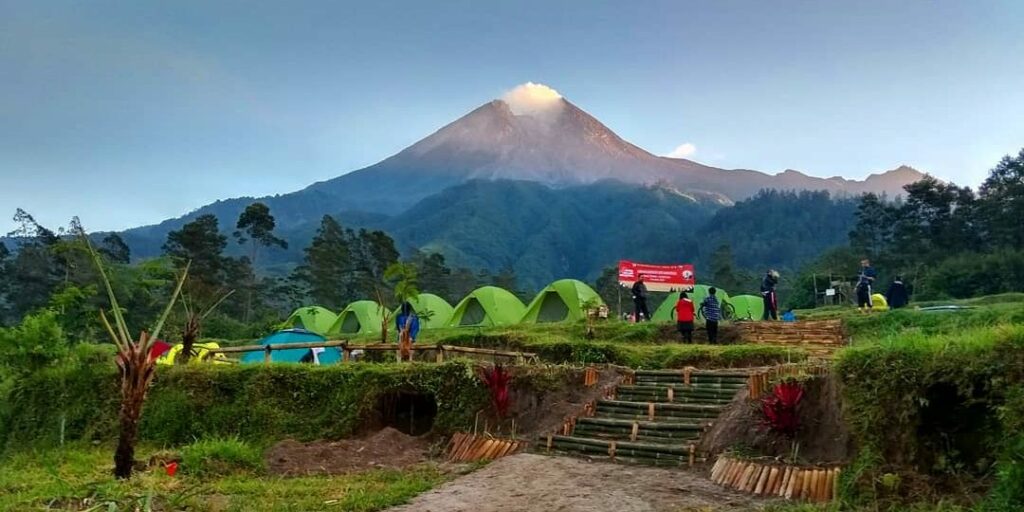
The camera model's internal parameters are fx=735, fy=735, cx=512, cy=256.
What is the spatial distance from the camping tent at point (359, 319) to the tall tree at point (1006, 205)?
112 feet

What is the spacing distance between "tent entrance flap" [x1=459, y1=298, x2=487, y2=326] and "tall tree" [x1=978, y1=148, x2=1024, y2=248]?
3152 centimetres

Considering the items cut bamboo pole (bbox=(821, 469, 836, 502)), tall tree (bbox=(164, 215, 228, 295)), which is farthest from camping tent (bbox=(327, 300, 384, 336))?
cut bamboo pole (bbox=(821, 469, 836, 502))

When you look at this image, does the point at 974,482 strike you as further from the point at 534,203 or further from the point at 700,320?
the point at 534,203

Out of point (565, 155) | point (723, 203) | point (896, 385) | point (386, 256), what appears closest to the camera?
point (896, 385)

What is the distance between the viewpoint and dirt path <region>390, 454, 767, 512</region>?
244 inches

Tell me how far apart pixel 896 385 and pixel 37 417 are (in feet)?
41.2

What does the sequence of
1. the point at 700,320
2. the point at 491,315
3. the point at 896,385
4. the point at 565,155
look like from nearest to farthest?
the point at 896,385
the point at 700,320
the point at 491,315
the point at 565,155

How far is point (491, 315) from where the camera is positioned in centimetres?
2408

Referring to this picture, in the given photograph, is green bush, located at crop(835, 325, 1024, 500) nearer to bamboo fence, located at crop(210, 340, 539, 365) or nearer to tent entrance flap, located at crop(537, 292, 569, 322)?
bamboo fence, located at crop(210, 340, 539, 365)

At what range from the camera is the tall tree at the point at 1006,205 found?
40.9m

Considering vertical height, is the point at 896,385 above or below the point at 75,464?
above

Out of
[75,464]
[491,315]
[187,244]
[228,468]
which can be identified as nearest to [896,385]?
[228,468]

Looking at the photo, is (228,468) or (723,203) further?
(723,203)

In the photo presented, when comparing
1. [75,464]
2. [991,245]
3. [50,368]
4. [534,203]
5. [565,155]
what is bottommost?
[75,464]
